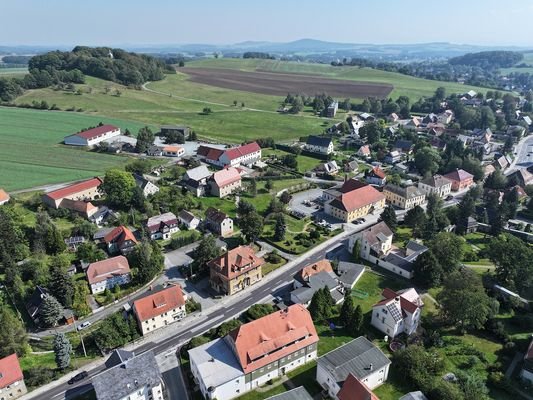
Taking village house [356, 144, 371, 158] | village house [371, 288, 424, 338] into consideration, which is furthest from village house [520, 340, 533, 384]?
village house [356, 144, 371, 158]

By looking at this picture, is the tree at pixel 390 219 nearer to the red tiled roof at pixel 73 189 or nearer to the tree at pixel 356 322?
the tree at pixel 356 322

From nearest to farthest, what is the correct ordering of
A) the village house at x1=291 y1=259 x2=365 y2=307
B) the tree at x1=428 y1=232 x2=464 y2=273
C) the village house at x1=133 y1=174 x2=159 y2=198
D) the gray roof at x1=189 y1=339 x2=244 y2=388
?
the gray roof at x1=189 y1=339 x2=244 y2=388
the village house at x1=291 y1=259 x2=365 y2=307
the tree at x1=428 y1=232 x2=464 y2=273
the village house at x1=133 y1=174 x2=159 y2=198

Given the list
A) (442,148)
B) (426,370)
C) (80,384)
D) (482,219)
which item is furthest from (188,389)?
(442,148)

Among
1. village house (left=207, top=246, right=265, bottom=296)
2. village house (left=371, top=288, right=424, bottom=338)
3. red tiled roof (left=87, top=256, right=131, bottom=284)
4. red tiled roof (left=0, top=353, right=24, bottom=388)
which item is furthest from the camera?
village house (left=207, top=246, right=265, bottom=296)

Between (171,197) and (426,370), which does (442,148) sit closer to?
(171,197)

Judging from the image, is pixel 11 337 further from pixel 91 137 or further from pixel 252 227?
pixel 91 137

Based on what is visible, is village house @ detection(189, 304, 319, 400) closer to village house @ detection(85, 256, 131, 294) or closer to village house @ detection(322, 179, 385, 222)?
village house @ detection(85, 256, 131, 294)

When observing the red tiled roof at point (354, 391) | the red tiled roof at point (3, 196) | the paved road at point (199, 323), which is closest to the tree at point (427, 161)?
the paved road at point (199, 323)
